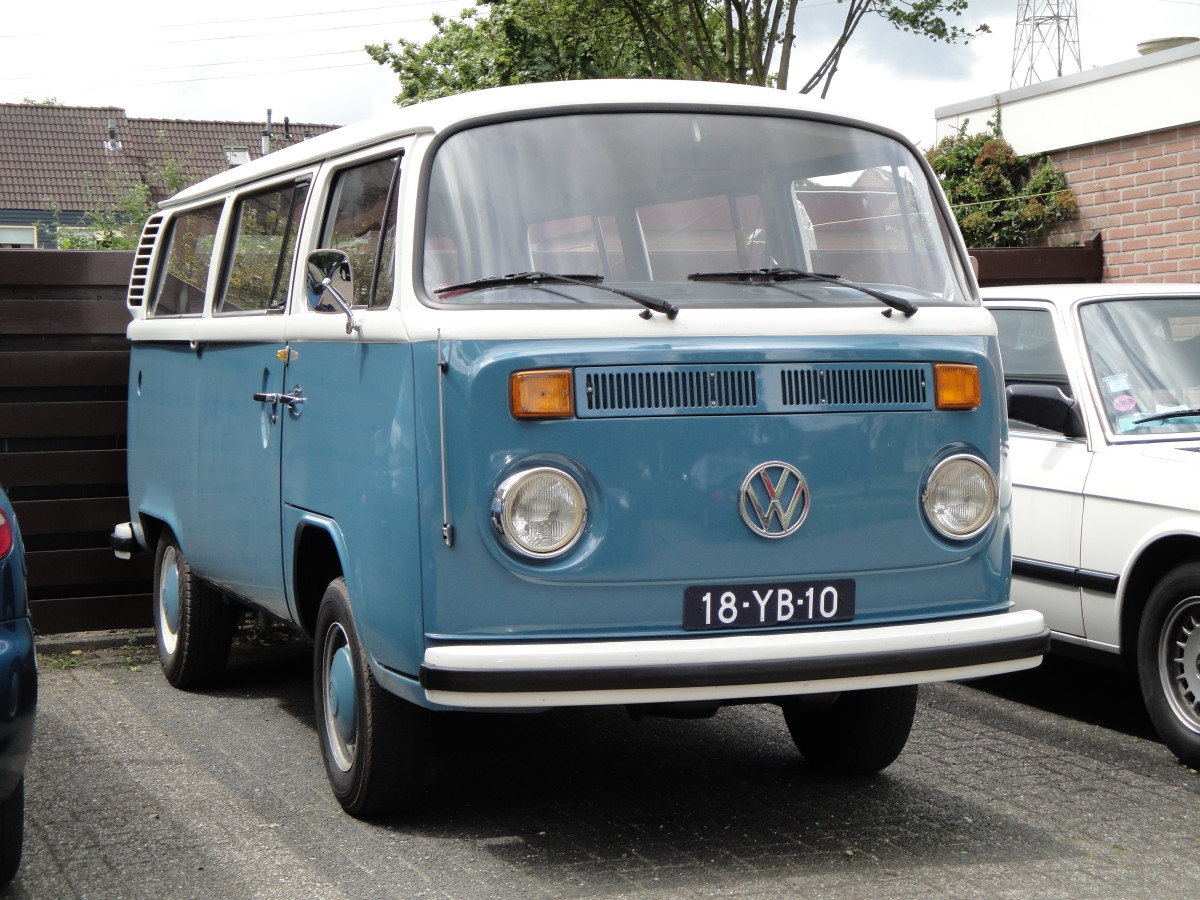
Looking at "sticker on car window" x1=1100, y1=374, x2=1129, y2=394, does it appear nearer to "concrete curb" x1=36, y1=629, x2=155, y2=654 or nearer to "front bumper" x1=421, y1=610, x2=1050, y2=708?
"front bumper" x1=421, y1=610, x2=1050, y2=708

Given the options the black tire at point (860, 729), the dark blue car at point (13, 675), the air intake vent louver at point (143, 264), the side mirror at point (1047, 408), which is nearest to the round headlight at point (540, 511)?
the dark blue car at point (13, 675)

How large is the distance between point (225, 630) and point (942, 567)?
3654 millimetres

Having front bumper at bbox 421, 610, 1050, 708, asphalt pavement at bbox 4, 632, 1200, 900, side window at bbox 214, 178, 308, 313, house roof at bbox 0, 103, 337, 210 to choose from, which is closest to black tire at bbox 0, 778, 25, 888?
asphalt pavement at bbox 4, 632, 1200, 900

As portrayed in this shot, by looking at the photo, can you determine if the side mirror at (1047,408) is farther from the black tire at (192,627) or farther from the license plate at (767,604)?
the black tire at (192,627)

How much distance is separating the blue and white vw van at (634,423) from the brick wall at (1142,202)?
269 inches

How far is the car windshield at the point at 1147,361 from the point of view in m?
6.21

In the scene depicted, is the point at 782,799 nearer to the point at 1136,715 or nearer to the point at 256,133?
the point at 1136,715

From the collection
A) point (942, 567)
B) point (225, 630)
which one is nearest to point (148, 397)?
point (225, 630)

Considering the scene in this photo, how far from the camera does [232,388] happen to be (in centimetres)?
598

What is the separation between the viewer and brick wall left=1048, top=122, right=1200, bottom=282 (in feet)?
36.3

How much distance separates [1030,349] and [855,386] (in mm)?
2565

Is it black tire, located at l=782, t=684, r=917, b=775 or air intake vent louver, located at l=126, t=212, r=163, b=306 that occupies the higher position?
air intake vent louver, located at l=126, t=212, r=163, b=306

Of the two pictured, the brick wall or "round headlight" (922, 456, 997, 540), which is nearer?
"round headlight" (922, 456, 997, 540)

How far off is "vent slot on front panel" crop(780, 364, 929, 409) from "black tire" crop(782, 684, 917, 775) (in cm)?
121
